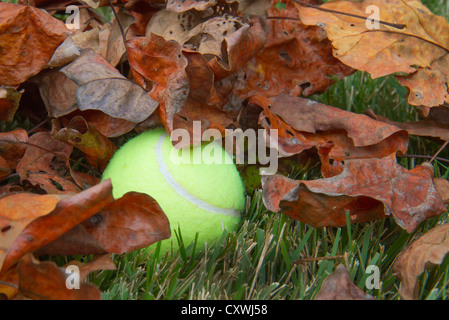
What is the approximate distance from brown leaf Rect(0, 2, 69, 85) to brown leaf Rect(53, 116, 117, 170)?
0.29 meters

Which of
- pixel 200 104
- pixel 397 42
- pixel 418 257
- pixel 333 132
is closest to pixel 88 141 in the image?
pixel 200 104

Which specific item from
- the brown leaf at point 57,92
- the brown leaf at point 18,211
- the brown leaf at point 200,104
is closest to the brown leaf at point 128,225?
the brown leaf at point 18,211

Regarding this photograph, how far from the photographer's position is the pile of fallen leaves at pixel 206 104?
1426mm

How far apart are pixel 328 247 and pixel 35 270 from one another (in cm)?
94

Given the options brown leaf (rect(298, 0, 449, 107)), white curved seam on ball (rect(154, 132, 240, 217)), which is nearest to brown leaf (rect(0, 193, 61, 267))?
white curved seam on ball (rect(154, 132, 240, 217))

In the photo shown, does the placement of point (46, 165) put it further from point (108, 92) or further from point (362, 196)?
point (362, 196)

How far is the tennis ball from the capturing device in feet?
5.30

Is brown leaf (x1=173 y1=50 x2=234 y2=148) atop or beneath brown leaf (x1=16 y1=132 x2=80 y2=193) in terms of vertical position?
atop

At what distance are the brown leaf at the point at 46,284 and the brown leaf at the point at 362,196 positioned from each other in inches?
24.7

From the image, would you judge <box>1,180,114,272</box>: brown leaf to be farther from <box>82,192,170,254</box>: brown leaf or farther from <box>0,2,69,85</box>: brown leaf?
<box>0,2,69,85</box>: brown leaf

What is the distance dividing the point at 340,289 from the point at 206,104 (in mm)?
809

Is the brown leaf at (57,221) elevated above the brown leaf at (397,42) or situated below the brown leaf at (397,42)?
below

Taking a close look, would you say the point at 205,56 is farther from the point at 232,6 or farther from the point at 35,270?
the point at 35,270

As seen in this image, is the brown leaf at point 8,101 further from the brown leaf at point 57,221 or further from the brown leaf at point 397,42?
the brown leaf at point 397,42
